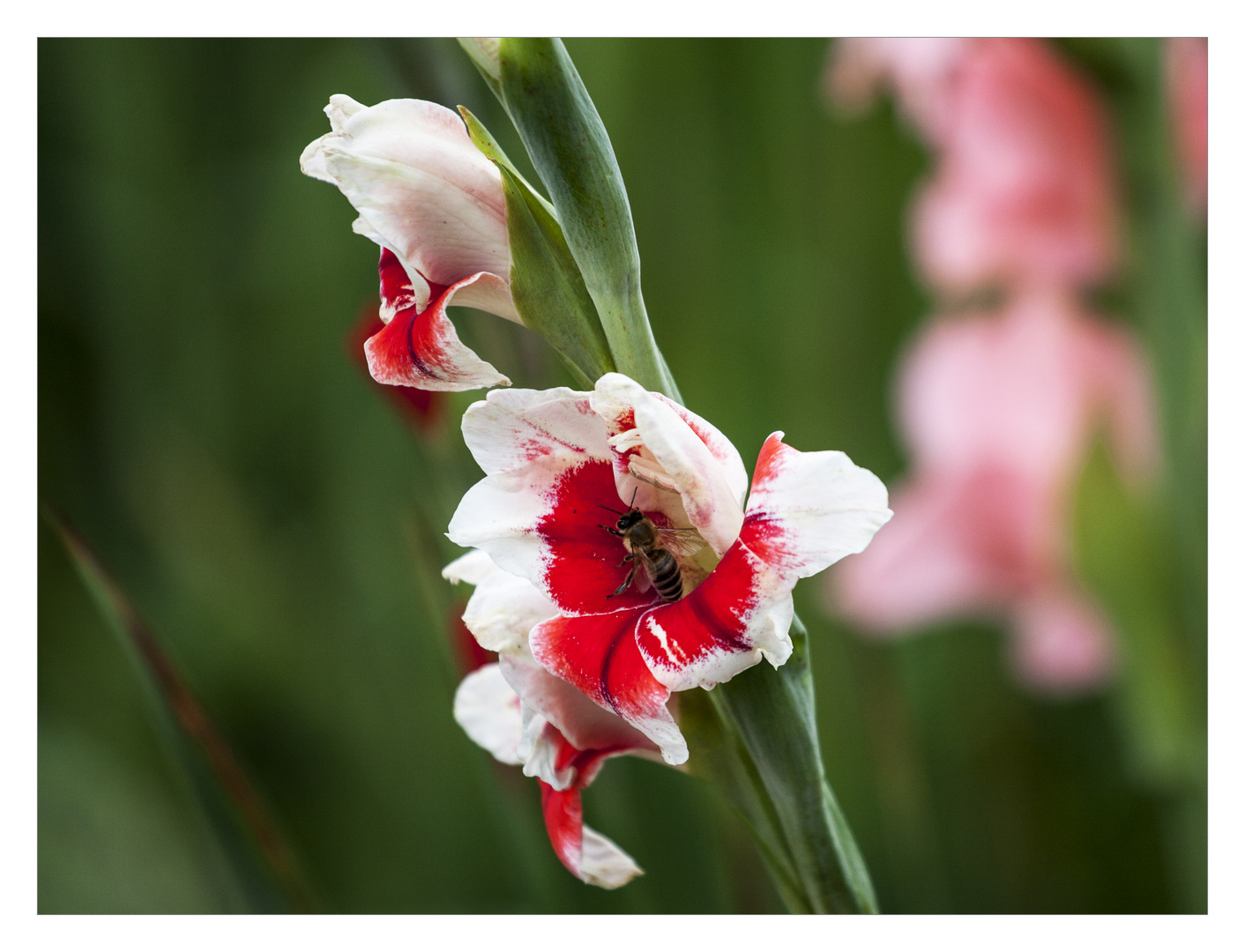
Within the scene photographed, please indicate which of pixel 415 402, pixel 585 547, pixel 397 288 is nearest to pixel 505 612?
pixel 585 547

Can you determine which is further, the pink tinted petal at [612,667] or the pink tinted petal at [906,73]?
the pink tinted petal at [906,73]

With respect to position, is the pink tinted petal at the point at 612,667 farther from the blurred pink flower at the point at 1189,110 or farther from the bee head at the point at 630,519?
the blurred pink flower at the point at 1189,110

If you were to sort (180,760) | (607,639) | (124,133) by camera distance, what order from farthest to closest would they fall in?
(124,133), (180,760), (607,639)

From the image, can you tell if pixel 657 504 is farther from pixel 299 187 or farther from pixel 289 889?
pixel 299 187

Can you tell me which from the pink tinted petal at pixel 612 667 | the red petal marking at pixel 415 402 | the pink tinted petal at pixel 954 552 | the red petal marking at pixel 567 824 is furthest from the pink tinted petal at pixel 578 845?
the pink tinted petal at pixel 954 552
